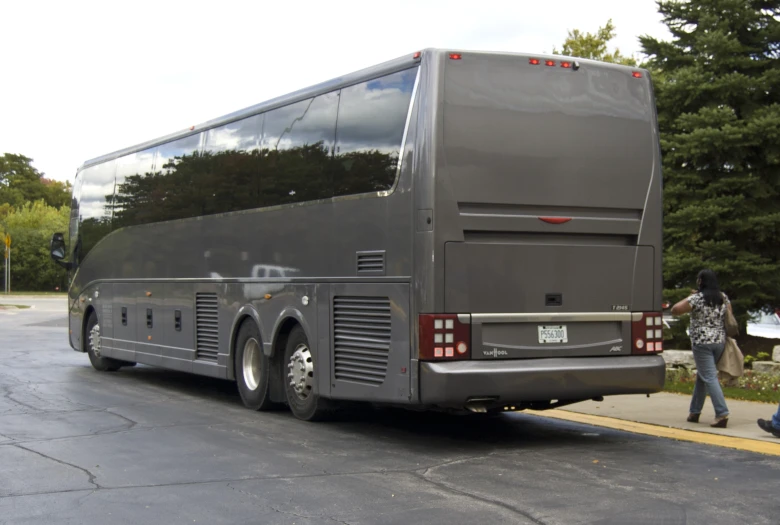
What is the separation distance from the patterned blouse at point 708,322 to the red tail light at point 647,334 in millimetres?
767

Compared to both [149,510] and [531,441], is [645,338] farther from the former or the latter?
[149,510]

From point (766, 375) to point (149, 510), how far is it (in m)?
10.5

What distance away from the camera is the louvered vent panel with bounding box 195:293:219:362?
1384cm

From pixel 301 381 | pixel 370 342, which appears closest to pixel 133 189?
pixel 301 381

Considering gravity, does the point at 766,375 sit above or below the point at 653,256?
below

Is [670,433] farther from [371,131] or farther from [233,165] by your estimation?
[233,165]

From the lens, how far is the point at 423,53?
→ 9.69m

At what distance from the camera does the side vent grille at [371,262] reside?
10047 mm

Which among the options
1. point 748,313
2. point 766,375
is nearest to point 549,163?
point 766,375

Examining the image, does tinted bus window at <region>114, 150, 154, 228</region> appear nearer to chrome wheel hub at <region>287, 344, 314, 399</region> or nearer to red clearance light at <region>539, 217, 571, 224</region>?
chrome wheel hub at <region>287, 344, 314, 399</region>

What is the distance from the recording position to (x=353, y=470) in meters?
8.61

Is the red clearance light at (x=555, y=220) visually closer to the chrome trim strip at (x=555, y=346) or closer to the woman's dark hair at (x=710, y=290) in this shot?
the chrome trim strip at (x=555, y=346)

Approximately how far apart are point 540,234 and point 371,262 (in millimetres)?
1651

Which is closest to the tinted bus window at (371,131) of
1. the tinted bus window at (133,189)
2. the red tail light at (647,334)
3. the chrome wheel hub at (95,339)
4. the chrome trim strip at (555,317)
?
the chrome trim strip at (555,317)
